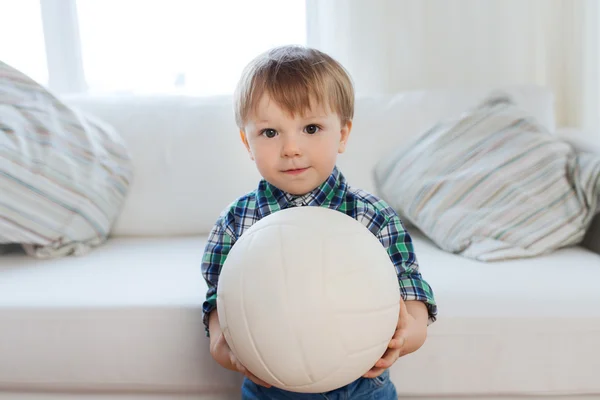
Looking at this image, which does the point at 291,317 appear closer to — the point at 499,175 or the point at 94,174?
the point at 499,175

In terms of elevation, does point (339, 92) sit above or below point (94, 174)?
above

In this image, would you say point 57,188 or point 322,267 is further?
point 57,188

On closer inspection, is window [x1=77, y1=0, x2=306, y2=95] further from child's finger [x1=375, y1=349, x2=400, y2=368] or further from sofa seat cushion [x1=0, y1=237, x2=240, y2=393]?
child's finger [x1=375, y1=349, x2=400, y2=368]

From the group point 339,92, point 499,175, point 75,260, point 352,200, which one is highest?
point 339,92

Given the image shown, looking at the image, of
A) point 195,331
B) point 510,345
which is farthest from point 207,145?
point 510,345

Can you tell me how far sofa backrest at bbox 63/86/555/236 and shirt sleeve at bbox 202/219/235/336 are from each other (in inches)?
32.1

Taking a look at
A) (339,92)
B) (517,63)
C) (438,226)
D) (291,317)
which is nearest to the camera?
(291,317)

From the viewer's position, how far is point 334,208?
1.28 m

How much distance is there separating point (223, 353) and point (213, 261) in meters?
0.18

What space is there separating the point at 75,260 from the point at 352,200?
36.9 inches

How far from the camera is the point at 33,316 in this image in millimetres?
1505

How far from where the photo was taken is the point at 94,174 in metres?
1.98

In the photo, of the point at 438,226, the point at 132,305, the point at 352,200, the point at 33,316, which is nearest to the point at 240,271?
the point at 352,200

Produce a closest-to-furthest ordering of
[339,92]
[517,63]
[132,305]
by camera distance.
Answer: [339,92] < [132,305] < [517,63]
